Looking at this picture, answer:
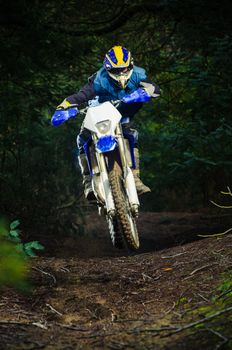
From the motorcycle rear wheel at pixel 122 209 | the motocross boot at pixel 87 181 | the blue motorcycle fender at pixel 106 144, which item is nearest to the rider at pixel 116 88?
the motocross boot at pixel 87 181

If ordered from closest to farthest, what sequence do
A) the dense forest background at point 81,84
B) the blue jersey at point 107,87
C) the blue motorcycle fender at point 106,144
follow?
the blue motorcycle fender at point 106,144 < the blue jersey at point 107,87 < the dense forest background at point 81,84

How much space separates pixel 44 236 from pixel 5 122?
2375mm

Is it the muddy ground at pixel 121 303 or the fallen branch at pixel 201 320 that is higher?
the fallen branch at pixel 201 320

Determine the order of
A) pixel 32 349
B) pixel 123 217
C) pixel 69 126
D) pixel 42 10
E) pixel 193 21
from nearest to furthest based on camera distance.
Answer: pixel 32 349 < pixel 123 217 < pixel 42 10 < pixel 193 21 < pixel 69 126

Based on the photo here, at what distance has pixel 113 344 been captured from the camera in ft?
12.0

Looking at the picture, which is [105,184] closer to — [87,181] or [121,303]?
[87,181]

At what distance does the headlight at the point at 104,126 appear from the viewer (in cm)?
634

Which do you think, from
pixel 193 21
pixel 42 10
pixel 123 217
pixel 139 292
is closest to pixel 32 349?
pixel 139 292

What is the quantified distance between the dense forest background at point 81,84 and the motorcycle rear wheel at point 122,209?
252 centimetres

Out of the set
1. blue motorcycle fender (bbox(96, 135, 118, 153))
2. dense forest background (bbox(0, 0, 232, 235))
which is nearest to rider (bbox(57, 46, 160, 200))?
blue motorcycle fender (bbox(96, 135, 118, 153))

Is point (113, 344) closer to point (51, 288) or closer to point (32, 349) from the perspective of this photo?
point (32, 349)

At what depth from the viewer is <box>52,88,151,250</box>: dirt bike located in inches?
247

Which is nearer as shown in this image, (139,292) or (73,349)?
(73,349)

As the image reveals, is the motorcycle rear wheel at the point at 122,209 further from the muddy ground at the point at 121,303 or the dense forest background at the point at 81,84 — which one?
the dense forest background at the point at 81,84
